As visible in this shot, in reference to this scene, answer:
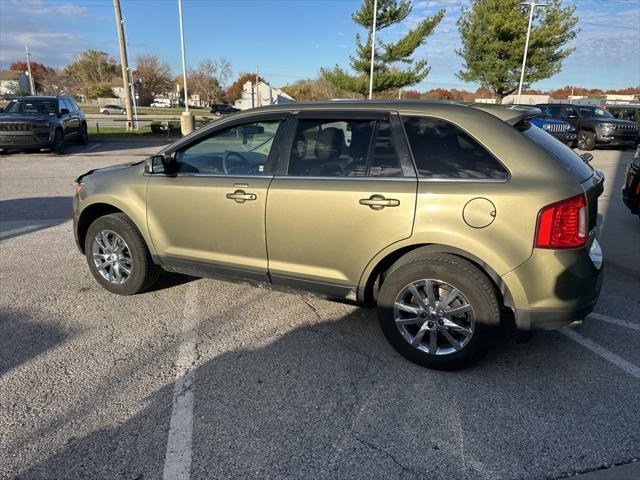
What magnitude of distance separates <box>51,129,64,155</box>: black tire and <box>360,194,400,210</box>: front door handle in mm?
14969

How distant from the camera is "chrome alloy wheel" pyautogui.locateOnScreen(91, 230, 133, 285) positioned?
4.37 m

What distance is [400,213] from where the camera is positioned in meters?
3.08

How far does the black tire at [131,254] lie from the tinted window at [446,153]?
8.51 feet

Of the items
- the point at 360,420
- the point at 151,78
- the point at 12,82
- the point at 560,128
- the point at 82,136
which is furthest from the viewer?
the point at 12,82

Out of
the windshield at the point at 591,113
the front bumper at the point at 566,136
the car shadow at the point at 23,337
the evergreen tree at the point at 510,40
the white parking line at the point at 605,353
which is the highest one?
the evergreen tree at the point at 510,40

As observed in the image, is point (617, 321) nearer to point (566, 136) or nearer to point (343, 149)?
point (343, 149)

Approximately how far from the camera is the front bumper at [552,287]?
2.81 meters

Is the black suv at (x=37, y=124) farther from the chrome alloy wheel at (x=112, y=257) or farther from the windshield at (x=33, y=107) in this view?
the chrome alloy wheel at (x=112, y=257)

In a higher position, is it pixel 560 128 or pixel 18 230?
pixel 560 128

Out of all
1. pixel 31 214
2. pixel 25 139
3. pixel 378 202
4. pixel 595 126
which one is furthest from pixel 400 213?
pixel 595 126

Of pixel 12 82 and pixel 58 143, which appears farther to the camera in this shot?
pixel 12 82

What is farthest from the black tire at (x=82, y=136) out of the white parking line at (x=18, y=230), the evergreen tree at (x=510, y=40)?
the evergreen tree at (x=510, y=40)

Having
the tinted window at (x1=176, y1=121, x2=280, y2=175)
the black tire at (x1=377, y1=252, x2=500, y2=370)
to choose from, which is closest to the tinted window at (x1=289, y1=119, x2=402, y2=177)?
the tinted window at (x1=176, y1=121, x2=280, y2=175)

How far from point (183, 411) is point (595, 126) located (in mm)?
20751
